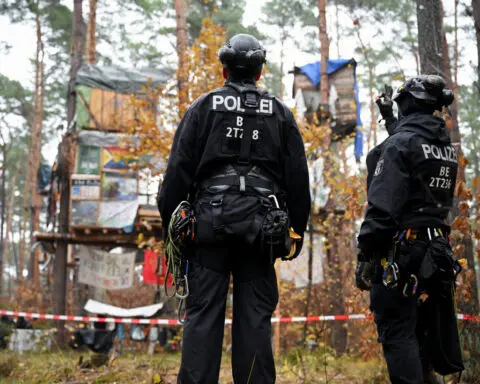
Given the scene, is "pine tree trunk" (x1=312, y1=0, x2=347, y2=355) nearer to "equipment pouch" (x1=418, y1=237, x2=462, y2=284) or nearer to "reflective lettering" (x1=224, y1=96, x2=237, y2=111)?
"equipment pouch" (x1=418, y1=237, x2=462, y2=284)

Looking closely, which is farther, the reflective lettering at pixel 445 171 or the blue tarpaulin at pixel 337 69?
the blue tarpaulin at pixel 337 69

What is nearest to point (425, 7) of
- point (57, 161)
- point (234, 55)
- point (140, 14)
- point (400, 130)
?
point (400, 130)

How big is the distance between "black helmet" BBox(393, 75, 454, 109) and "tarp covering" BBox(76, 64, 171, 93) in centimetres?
1335

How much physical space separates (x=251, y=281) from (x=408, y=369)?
3.78 ft

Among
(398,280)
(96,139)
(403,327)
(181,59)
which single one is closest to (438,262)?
(398,280)

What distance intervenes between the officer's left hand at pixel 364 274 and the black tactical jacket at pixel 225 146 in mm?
754

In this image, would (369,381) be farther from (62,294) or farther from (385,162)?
(62,294)

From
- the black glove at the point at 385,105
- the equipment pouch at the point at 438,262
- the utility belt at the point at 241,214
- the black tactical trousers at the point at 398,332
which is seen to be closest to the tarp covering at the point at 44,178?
the black glove at the point at 385,105

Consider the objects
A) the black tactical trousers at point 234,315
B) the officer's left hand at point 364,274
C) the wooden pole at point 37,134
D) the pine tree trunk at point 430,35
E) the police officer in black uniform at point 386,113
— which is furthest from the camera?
the wooden pole at point 37,134

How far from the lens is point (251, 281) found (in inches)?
134

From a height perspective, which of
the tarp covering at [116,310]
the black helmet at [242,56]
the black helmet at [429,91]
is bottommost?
the tarp covering at [116,310]

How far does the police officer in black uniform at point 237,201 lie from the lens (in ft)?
10.9

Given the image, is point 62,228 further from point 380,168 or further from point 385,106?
point 380,168

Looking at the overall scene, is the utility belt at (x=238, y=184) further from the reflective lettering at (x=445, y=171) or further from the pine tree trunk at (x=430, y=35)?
the pine tree trunk at (x=430, y=35)
